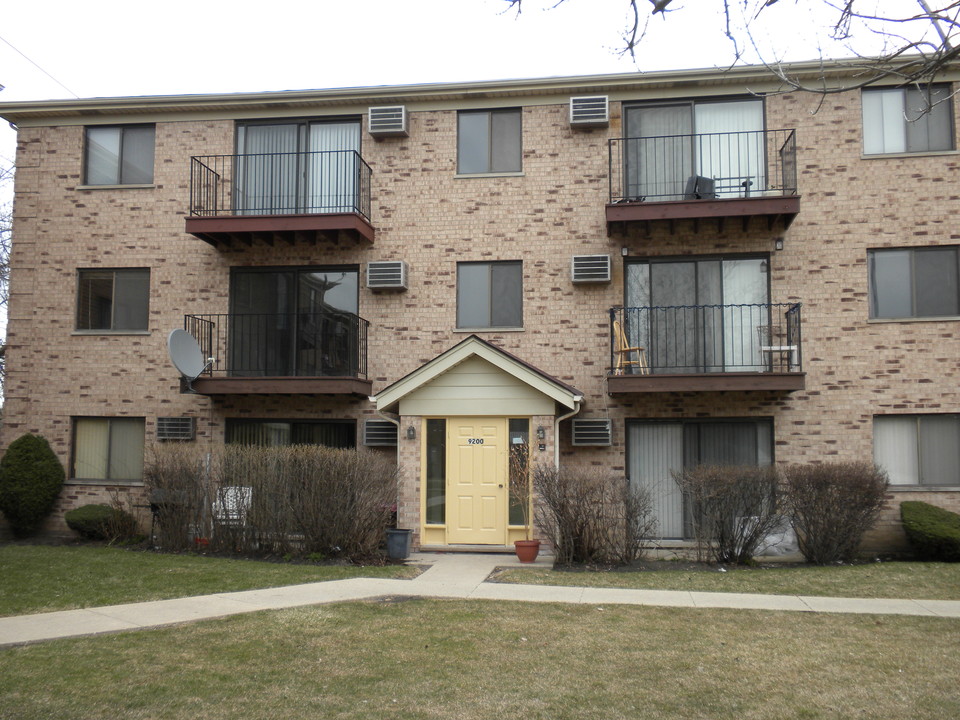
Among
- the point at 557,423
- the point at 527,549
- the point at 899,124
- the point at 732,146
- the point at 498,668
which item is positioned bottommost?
the point at 498,668

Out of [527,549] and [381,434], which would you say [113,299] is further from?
[527,549]

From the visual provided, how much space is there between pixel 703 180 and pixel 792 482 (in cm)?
522

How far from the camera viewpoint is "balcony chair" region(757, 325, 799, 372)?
1475 cm

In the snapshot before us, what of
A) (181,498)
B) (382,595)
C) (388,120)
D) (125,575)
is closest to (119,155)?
(388,120)

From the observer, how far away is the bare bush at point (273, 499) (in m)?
12.9

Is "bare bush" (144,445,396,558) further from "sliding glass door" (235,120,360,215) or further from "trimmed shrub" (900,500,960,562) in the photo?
"trimmed shrub" (900,500,960,562)

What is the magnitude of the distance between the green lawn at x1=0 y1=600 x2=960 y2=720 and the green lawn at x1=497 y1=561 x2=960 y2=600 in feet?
5.27

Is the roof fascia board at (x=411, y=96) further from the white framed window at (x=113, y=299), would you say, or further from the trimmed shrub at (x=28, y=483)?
the trimmed shrub at (x=28, y=483)

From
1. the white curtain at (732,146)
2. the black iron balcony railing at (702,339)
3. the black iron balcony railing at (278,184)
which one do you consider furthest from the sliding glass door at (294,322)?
the white curtain at (732,146)

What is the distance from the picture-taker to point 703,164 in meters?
15.6

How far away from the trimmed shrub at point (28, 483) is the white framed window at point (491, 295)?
25.7ft

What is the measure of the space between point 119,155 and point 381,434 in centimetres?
745

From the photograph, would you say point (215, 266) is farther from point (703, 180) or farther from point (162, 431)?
point (703, 180)

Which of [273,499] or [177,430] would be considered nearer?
[273,499]
